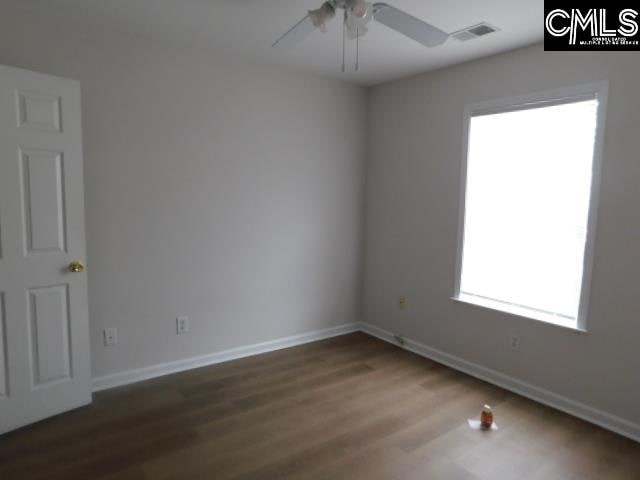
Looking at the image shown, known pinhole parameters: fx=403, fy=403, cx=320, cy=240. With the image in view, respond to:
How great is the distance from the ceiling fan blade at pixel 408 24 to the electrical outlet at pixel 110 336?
272cm

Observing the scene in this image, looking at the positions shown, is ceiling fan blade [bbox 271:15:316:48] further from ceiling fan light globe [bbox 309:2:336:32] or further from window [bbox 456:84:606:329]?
window [bbox 456:84:606:329]

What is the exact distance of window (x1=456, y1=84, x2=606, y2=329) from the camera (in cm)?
271

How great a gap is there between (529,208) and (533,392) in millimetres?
1363

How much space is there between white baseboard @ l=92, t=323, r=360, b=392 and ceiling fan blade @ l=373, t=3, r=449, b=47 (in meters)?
2.81

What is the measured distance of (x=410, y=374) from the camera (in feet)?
11.0

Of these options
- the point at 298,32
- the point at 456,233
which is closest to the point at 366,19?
the point at 298,32

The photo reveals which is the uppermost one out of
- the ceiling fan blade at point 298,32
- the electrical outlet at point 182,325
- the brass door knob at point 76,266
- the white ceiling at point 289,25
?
the white ceiling at point 289,25

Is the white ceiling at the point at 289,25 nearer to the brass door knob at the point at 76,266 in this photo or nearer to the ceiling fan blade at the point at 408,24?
the ceiling fan blade at the point at 408,24

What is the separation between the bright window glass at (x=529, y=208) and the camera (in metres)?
2.75

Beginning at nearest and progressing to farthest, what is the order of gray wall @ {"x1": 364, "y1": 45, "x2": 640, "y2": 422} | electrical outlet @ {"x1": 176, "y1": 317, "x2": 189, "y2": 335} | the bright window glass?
gray wall @ {"x1": 364, "y1": 45, "x2": 640, "y2": 422}
the bright window glass
electrical outlet @ {"x1": 176, "y1": 317, "x2": 189, "y2": 335}

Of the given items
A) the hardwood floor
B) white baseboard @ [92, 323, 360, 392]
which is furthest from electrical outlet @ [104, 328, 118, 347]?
the hardwood floor

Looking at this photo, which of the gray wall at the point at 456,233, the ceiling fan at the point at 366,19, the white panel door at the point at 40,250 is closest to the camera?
the ceiling fan at the point at 366,19

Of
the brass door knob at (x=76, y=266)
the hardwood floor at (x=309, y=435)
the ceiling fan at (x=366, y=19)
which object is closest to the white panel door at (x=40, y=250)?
the brass door knob at (x=76, y=266)

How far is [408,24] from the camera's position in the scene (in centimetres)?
202
